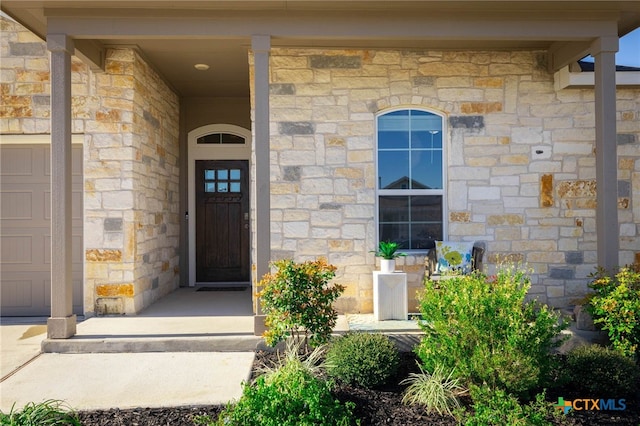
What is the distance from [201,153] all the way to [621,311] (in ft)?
19.7

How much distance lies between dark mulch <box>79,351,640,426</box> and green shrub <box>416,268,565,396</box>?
350 millimetres

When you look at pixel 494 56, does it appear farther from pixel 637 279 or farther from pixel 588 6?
pixel 637 279

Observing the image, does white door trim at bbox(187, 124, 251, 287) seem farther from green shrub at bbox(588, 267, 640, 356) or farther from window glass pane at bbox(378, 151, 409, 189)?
green shrub at bbox(588, 267, 640, 356)

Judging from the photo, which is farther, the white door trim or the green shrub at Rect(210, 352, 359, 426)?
the white door trim

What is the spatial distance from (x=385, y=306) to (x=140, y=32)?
3.64 m

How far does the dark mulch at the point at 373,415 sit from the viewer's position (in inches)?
128

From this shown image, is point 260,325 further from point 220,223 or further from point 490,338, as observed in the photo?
point 220,223

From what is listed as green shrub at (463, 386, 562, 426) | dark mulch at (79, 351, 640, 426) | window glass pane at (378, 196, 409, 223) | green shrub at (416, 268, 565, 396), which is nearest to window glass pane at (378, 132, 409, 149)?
window glass pane at (378, 196, 409, 223)

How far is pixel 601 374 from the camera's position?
3.64m

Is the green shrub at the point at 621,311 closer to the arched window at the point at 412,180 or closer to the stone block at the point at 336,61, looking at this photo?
the arched window at the point at 412,180

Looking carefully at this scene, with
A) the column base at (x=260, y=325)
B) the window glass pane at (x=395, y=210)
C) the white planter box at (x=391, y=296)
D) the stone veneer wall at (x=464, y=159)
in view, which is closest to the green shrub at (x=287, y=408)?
the column base at (x=260, y=325)

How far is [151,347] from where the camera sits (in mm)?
4664

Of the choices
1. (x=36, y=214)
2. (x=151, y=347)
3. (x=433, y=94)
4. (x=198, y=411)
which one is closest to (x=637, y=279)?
(x=433, y=94)

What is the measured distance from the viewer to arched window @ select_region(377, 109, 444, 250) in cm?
597
